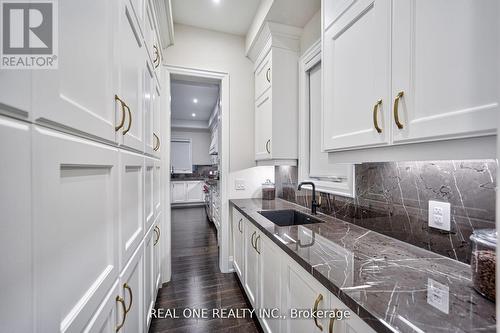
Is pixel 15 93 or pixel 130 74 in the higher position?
pixel 130 74

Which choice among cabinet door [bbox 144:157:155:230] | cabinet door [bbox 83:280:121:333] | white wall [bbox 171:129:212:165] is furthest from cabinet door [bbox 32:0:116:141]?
white wall [bbox 171:129:212:165]

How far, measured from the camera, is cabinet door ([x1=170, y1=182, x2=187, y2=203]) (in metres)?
6.10

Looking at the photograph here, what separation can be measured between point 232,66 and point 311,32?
98 cm

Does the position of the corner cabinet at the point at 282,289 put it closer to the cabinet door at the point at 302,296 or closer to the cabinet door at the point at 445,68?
the cabinet door at the point at 302,296

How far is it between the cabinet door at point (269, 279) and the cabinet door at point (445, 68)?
3.00 ft

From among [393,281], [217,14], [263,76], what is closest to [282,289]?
[393,281]

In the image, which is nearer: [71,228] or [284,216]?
[71,228]

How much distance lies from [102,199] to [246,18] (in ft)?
7.58

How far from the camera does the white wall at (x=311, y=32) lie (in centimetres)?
175

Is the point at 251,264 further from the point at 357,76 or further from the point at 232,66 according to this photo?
the point at 232,66

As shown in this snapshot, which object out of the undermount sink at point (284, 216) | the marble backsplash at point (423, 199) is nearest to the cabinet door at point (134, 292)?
the undermount sink at point (284, 216)

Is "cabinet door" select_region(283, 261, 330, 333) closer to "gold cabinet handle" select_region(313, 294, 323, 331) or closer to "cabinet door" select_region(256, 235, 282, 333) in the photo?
"gold cabinet handle" select_region(313, 294, 323, 331)

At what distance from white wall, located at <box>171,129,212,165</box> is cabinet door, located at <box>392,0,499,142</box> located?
22.3ft

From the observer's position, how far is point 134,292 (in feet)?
3.49
